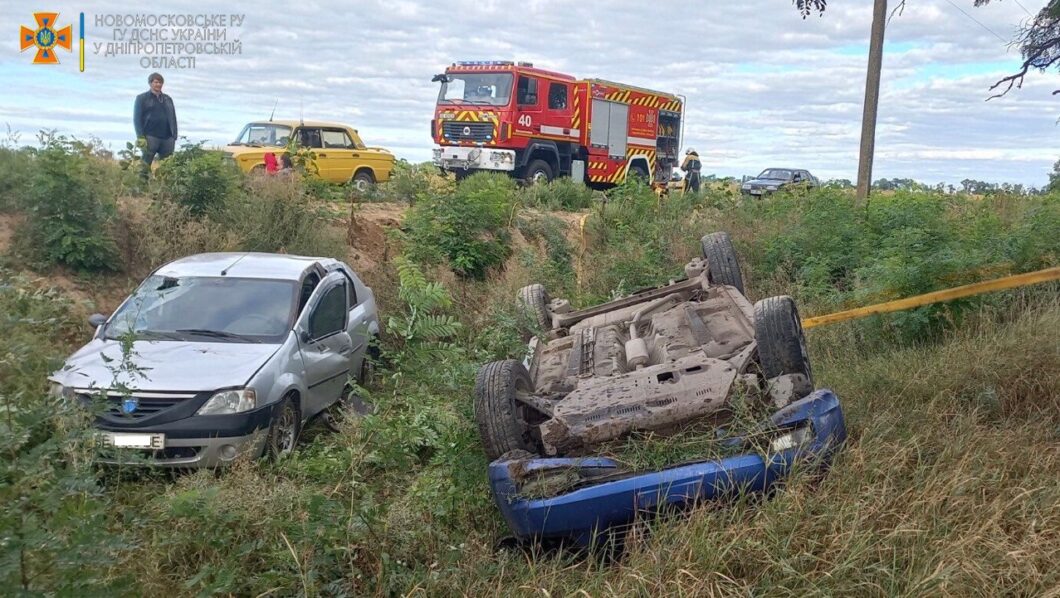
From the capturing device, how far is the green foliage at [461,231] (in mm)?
11531

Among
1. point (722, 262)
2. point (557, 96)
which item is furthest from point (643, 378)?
point (557, 96)

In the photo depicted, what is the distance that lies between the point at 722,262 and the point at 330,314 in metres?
3.39

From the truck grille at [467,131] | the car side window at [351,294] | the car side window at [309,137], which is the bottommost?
the car side window at [351,294]

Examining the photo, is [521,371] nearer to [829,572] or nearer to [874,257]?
[829,572]

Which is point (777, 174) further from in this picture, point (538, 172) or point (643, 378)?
point (643, 378)

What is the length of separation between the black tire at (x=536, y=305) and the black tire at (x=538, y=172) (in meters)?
10.9

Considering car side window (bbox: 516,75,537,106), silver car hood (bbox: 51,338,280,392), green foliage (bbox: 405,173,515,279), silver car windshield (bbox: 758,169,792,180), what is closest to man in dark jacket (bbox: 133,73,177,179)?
green foliage (bbox: 405,173,515,279)

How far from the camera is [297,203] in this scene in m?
11.0

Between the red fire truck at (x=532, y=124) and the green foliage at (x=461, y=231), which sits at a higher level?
the red fire truck at (x=532, y=124)

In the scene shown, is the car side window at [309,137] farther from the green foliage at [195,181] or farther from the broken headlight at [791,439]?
the broken headlight at [791,439]

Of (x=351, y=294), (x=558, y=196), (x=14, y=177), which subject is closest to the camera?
(x=351, y=294)

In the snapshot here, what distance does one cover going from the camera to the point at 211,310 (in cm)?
668

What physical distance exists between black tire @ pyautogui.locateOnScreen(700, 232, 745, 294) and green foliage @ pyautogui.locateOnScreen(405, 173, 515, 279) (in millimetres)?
4509

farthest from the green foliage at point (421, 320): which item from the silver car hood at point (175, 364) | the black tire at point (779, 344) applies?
the black tire at point (779, 344)
